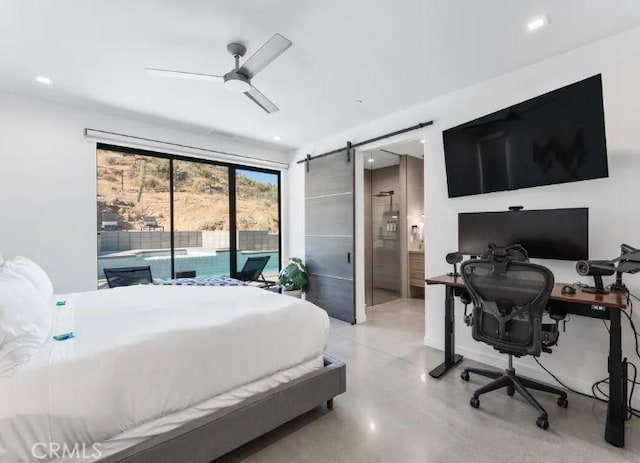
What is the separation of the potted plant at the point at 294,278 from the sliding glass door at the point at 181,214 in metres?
0.56

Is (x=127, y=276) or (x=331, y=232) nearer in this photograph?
(x=127, y=276)

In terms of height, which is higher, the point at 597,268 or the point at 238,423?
the point at 597,268

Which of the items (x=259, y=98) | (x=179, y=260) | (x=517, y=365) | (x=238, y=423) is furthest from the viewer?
(x=179, y=260)

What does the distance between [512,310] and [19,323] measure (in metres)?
2.86

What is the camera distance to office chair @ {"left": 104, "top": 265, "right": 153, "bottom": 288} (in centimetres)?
356

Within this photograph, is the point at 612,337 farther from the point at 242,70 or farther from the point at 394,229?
the point at 394,229

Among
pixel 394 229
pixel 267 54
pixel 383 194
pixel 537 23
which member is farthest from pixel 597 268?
pixel 383 194

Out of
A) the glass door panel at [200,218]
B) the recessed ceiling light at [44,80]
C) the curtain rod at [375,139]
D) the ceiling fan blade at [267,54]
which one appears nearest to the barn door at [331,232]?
the curtain rod at [375,139]

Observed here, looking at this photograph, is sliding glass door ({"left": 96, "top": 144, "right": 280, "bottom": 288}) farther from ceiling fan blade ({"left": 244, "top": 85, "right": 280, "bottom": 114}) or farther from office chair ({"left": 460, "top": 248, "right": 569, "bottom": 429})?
office chair ({"left": 460, "top": 248, "right": 569, "bottom": 429})

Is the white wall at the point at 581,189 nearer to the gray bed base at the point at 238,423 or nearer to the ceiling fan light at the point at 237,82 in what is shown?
the gray bed base at the point at 238,423

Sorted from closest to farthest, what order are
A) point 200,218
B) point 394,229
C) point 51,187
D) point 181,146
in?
point 51,187, point 181,146, point 200,218, point 394,229

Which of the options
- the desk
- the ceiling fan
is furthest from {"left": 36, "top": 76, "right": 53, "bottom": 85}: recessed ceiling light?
the desk

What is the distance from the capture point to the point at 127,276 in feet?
12.0
